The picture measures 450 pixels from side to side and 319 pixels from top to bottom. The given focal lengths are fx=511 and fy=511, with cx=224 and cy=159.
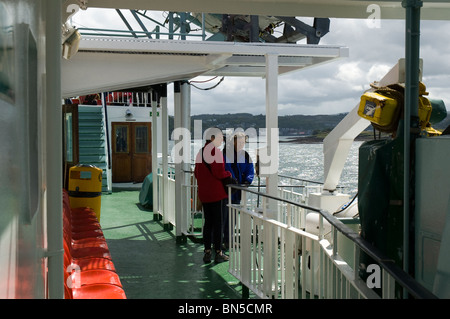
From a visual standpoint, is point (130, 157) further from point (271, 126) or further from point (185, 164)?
point (271, 126)

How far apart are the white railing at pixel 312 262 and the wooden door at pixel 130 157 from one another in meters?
11.0

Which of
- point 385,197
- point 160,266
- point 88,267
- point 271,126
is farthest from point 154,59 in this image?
point 385,197

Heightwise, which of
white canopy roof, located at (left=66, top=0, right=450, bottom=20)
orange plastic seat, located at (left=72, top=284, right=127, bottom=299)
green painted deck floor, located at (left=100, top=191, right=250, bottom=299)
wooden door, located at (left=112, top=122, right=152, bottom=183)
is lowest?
green painted deck floor, located at (left=100, top=191, right=250, bottom=299)

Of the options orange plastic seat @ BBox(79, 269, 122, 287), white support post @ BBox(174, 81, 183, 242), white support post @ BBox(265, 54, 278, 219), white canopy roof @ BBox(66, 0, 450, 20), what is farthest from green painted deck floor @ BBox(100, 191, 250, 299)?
white canopy roof @ BBox(66, 0, 450, 20)

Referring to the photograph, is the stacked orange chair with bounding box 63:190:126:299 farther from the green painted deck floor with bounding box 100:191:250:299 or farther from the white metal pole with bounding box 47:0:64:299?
the white metal pole with bounding box 47:0:64:299

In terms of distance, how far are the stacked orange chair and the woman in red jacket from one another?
1460 millimetres

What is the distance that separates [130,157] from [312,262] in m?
14.0

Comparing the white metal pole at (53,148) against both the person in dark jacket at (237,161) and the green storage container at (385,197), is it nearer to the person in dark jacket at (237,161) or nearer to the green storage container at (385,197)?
the green storage container at (385,197)

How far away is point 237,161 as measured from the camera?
734cm

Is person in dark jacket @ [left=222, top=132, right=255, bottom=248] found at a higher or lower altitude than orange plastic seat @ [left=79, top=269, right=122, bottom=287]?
higher

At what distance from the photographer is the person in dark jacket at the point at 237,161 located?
7238 mm

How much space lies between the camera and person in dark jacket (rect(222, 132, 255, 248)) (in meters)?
7.24

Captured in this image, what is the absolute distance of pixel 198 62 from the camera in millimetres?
7230
